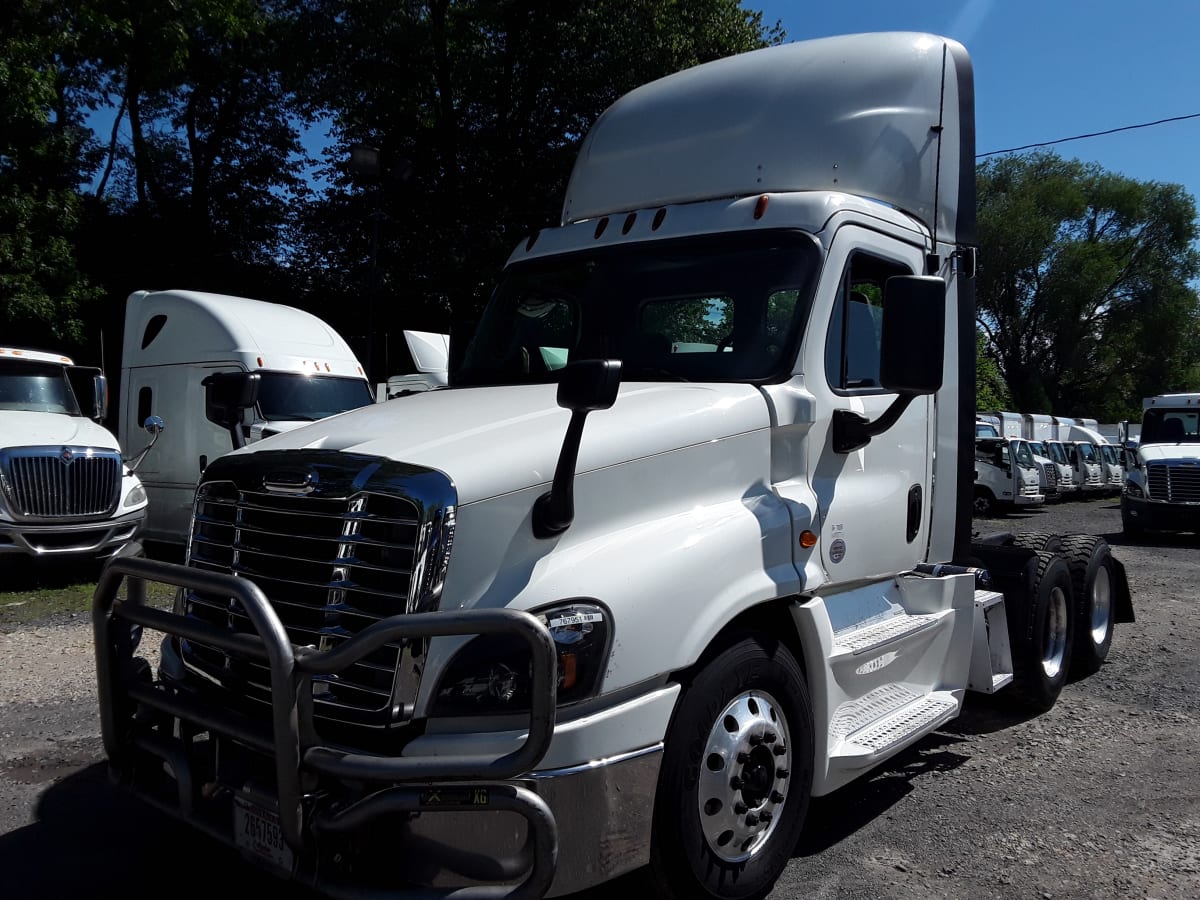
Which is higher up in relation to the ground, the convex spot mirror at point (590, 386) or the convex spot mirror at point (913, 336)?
the convex spot mirror at point (913, 336)

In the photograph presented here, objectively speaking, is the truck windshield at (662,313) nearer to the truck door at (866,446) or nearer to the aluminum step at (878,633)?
the truck door at (866,446)

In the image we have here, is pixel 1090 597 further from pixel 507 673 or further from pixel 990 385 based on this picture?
pixel 990 385

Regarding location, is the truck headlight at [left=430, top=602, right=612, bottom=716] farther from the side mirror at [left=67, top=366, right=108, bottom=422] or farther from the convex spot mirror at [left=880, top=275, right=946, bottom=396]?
the side mirror at [left=67, top=366, right=108, bottom=422]

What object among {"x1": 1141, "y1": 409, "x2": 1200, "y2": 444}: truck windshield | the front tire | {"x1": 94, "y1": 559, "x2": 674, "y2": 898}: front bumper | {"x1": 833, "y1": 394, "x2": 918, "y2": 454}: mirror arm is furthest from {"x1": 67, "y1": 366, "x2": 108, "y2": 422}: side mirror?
{"x1": 1141, "y1": 409, "x2": 1200, "y2": 444}: truck windshield

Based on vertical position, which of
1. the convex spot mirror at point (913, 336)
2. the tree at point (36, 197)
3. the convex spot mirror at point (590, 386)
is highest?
the tree at point (36, 197)

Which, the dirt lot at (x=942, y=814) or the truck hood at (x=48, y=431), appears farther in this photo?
the truck hood at (x=48, y=431)

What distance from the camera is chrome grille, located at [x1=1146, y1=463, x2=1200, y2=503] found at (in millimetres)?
16828

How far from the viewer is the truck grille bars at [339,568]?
2.89 metres

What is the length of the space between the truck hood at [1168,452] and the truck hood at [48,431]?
16.5m

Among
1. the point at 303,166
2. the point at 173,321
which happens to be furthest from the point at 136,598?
the point at 303,166

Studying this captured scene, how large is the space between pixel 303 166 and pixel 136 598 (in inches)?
1047

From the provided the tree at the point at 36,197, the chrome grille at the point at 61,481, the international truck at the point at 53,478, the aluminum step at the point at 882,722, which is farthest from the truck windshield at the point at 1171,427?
the tree at the point at 36,197

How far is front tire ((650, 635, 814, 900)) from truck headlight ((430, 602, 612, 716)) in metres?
0.45

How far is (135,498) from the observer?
34.6 ft
